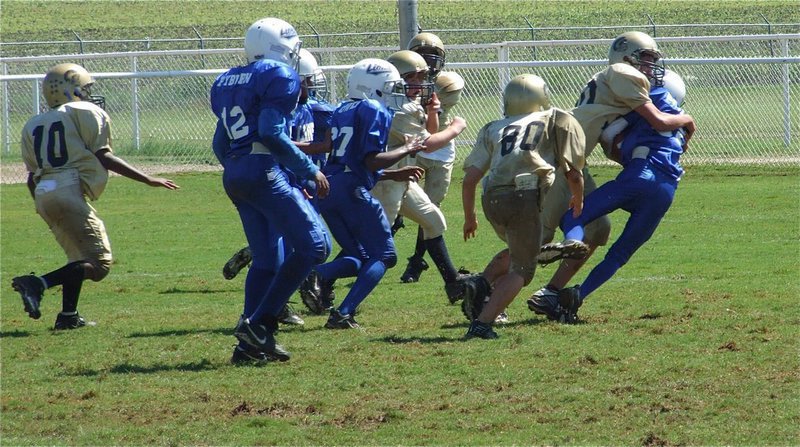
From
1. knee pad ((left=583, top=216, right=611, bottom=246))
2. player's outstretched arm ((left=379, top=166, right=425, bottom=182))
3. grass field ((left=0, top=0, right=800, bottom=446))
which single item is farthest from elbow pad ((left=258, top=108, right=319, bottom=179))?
knee pad ((left=583, top=216, right=611, bottom=246))

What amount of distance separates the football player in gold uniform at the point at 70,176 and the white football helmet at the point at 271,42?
1622mm

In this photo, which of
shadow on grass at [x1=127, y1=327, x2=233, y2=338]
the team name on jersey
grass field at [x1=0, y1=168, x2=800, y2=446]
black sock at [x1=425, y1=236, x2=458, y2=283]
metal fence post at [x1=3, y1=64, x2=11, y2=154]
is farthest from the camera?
metal fence post at [x1=3, y1=64, x2=11, y2=154]

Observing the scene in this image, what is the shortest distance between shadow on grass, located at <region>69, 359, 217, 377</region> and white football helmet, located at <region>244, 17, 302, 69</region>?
1761 millimetres

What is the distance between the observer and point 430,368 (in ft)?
22.0

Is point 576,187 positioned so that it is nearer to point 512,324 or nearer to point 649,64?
point 512,324

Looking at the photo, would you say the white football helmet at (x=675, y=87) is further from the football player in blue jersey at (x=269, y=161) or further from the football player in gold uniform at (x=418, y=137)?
the football player in blue jersey at (x=269, y=161)

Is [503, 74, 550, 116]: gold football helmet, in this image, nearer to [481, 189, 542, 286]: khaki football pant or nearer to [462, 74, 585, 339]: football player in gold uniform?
[462, 74, 585, 339]: football player in gold uniform

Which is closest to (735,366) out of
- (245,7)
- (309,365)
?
(309,365)

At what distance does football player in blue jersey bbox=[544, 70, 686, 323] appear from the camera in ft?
25.9

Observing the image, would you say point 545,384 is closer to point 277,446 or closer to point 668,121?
point 277,446

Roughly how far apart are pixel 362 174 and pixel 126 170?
161cm

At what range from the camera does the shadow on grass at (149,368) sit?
6902 mm

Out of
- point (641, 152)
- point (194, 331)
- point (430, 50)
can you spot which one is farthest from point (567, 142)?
point (194, 331)

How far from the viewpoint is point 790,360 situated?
6562 mm
